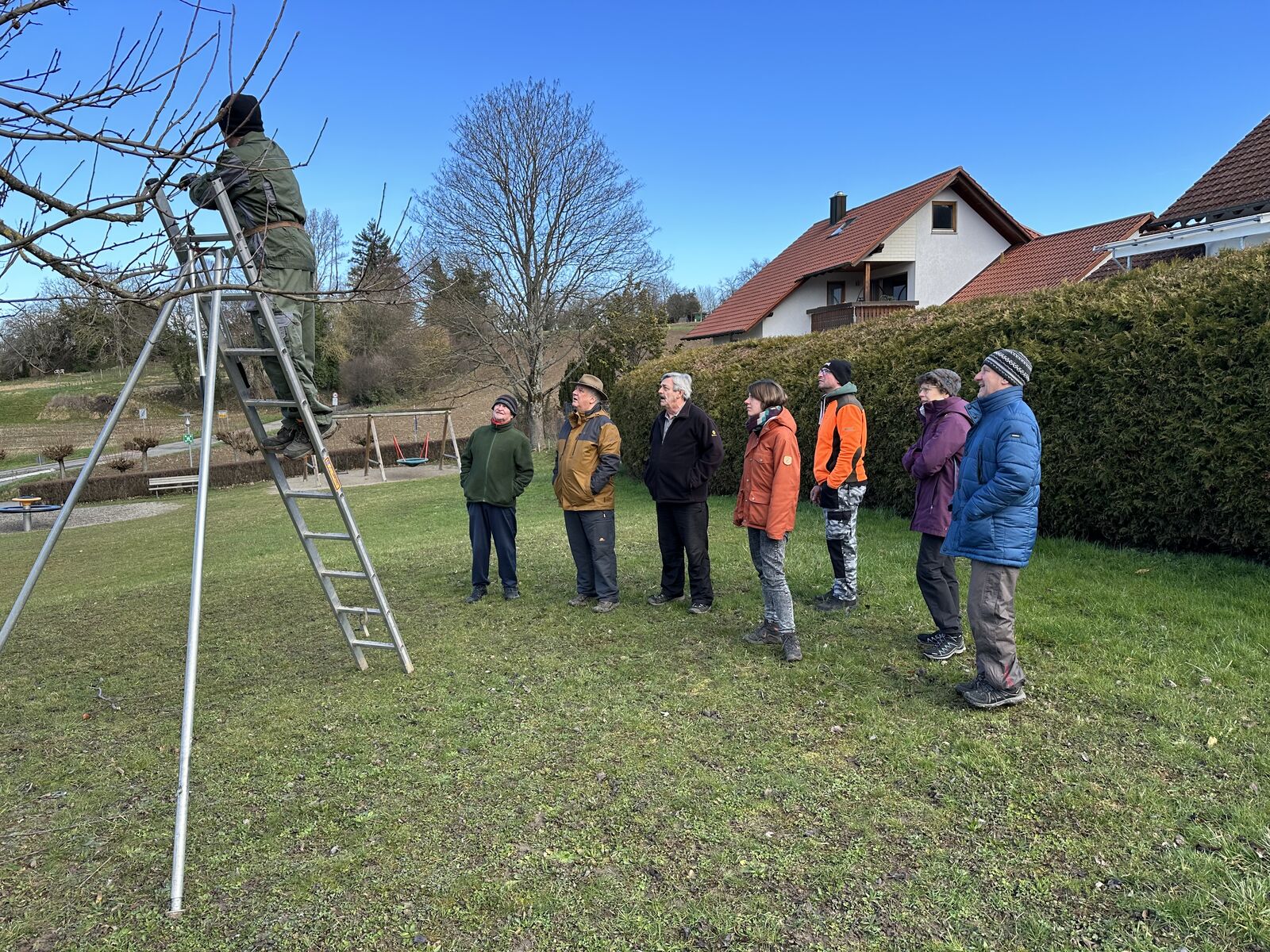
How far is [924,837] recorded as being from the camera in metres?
3.16

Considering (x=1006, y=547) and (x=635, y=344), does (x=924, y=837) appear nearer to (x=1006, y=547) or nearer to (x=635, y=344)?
(x=1006, y=547)

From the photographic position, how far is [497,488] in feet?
22.6

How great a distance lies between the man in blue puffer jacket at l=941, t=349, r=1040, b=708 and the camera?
158 inches

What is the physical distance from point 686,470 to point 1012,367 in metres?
2.65

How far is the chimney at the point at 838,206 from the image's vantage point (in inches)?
1275

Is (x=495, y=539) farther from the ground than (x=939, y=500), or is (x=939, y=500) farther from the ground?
(x=939, y=500)

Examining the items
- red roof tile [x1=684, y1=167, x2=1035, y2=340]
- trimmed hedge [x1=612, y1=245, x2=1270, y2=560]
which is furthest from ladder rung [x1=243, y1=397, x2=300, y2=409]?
red roof tile [x1=684, y1=167, x2=1035, y2=340]

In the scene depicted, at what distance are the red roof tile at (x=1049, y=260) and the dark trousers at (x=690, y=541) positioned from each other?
715 inches

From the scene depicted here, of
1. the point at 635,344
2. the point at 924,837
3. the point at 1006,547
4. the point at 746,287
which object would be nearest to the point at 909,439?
the point at 1006,547

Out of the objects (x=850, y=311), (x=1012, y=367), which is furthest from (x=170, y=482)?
(x=1012, y=367)

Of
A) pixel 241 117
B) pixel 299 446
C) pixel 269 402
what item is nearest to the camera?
pixel 241 117

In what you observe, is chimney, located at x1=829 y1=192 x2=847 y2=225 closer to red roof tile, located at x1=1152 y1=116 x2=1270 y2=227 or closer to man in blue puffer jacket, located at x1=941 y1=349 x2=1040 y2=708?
red roof tile, located at x1=1152 y1=116 x2=1270 y2=227

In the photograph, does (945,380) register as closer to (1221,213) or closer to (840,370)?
(840,370)

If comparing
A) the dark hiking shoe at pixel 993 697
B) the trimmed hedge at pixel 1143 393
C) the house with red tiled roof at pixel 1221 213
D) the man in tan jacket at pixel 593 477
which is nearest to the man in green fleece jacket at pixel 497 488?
the man in tan jacket at pixel 593 477
